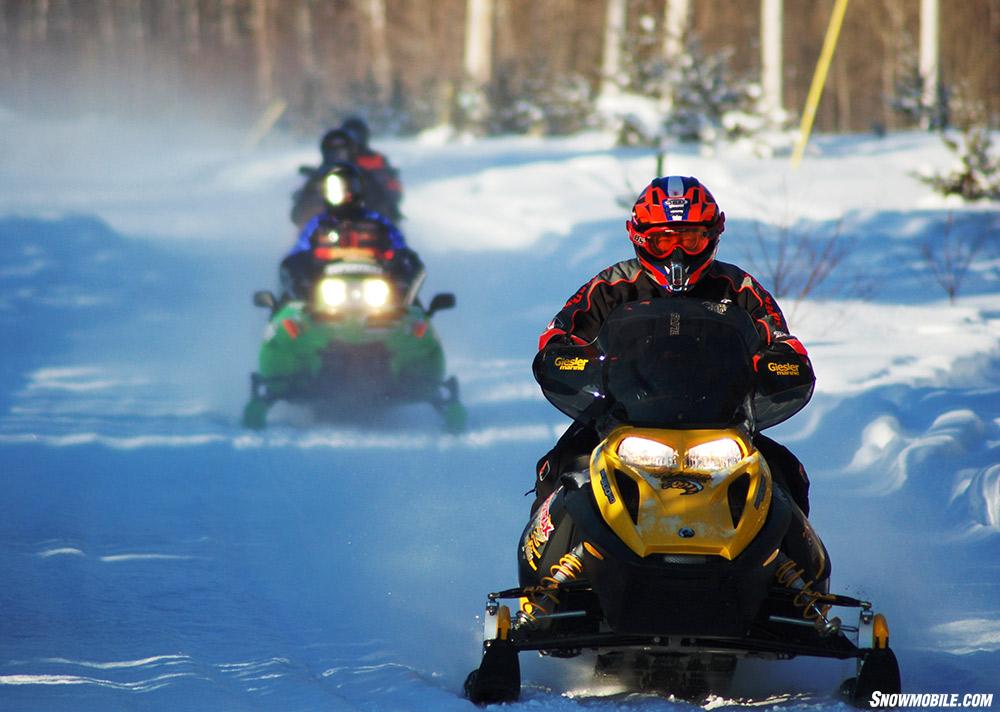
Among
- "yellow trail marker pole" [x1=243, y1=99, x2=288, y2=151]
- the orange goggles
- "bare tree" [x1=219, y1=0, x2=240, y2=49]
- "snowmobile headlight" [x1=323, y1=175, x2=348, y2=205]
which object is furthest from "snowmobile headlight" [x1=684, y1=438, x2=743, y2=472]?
"bare tree" [x1=219, y1=0, x2=240, y2=49]

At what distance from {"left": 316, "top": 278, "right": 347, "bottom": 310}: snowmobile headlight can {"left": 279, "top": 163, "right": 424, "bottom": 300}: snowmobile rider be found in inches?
5.1

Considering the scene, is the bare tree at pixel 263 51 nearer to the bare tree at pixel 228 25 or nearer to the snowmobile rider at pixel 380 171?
the bare tree at pixel 228 25

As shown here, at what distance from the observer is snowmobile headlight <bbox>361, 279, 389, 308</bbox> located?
9805 millimetres

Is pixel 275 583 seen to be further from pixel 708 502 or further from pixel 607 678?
pixel 708 502

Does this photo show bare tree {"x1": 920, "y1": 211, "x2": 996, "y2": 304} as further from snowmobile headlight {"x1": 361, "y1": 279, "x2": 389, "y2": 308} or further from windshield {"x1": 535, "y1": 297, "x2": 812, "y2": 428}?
windshield {"x1": 535, "y1": 297, "x2": 812, "y2": 428}

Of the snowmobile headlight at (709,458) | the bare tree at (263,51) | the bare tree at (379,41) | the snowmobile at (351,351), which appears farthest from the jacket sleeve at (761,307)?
the bare tree at (263,51)

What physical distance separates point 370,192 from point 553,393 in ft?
32.3

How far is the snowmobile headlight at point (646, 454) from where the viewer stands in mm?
4246

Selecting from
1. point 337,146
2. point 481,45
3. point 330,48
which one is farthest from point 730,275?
point 330,48

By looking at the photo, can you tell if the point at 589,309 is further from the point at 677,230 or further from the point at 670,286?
the point at 677,230

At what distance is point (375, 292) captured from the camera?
32.2ft

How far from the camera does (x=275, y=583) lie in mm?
6090

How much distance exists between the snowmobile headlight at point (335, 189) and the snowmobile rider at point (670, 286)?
5558 millimetres

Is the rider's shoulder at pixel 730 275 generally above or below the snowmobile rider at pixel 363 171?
below
